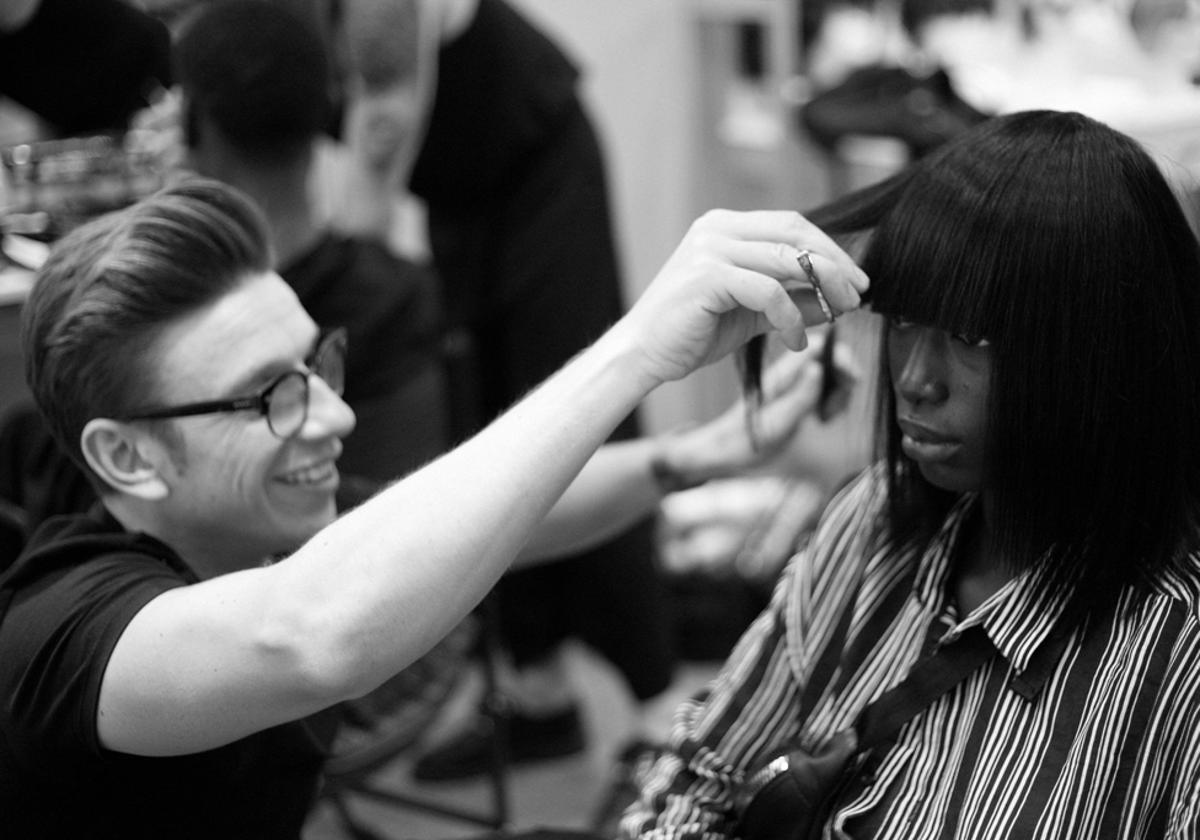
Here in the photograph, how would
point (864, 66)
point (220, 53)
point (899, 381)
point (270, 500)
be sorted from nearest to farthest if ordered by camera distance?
1. point (899, 381)
2. point (270, 500)
3. point (220, 53)
4. point (864, 66)

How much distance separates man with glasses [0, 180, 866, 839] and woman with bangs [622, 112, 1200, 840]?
107 mm

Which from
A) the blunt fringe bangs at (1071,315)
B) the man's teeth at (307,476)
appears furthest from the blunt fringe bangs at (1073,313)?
the man's teeth at (307,476)

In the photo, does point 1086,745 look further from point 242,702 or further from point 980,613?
point 242,702

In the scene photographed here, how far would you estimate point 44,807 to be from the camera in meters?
1.12

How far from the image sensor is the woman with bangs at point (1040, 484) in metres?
1.06

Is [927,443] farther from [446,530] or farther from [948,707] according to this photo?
[446,530]

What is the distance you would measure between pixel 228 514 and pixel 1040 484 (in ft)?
2.23

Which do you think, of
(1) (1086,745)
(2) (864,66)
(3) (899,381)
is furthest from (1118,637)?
(2) (864,66)

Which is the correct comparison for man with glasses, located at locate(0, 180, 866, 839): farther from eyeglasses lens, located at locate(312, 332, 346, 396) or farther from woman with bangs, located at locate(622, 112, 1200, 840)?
woman with bangs, located at locate(622, 112, 1200, 840)

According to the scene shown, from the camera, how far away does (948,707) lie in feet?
3.85

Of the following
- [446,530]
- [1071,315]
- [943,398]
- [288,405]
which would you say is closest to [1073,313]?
[1071,315]

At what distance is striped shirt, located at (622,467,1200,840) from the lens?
41.8 inches

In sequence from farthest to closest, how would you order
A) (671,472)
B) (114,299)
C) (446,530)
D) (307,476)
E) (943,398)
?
(671,472) → (307,476) → (114,299) → (943,398) → (446,530)

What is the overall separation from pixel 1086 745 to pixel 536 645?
1.94 m
